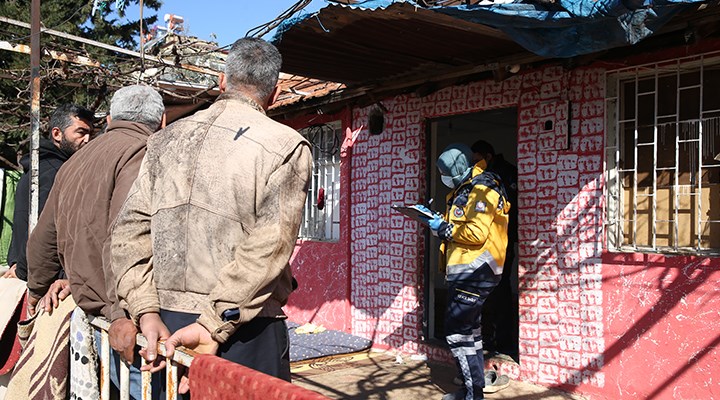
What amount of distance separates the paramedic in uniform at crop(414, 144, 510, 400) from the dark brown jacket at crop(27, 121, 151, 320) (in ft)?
→ 8.28

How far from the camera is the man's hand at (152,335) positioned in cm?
195

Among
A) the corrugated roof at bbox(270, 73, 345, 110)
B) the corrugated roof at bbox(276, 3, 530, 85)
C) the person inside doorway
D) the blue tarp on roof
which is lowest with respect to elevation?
the person inside doorway

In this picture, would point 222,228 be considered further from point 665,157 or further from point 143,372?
point 665,157

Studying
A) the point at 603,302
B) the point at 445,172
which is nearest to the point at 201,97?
the point at 445,172

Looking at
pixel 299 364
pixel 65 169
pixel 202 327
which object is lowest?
pixel 299 364

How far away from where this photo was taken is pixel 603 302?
4.71m

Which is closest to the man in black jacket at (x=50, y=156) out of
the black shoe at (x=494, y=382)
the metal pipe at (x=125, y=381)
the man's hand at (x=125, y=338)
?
the metal pipe at (x=125, y=381)

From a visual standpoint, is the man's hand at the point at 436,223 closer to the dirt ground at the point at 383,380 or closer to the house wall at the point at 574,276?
the house wall at the point at 574,276

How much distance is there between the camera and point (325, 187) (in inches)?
310

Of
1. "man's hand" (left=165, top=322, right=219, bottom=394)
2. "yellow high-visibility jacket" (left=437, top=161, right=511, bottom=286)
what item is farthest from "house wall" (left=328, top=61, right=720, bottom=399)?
"man's hand" (left=165, top=322, right=219, bottom=394)

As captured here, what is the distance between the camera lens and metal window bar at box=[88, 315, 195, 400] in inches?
74.4

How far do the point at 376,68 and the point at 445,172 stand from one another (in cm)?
161

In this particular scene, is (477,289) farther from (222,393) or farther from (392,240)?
(222,393)

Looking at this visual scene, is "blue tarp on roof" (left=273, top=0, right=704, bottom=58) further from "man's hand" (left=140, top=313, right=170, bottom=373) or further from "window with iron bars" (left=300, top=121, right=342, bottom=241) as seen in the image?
"window with iron bars" (left=300, top=121, right=342, bottom=241)
